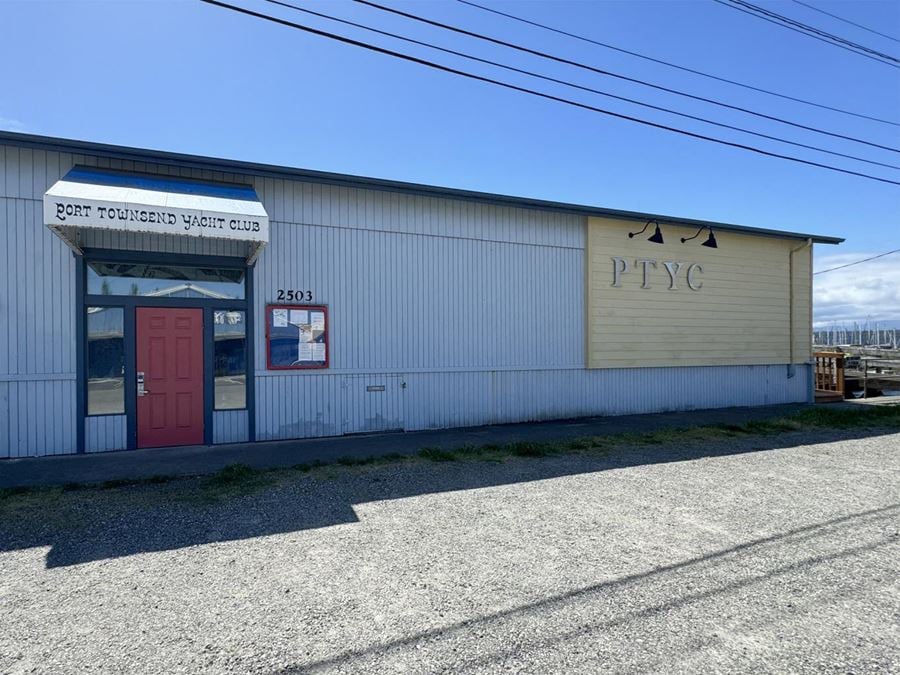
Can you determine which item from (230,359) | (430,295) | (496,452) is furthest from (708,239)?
(230,359)

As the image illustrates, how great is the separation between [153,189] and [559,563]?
7.40m

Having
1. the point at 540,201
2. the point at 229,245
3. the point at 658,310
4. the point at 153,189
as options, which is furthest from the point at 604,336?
the point at 153,189

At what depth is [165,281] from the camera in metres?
8.74

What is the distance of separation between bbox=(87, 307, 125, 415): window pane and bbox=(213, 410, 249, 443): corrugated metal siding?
1394 mm

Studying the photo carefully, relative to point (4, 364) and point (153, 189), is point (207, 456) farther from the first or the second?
point (153, 189)

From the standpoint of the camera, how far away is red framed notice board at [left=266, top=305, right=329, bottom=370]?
30.5 feet

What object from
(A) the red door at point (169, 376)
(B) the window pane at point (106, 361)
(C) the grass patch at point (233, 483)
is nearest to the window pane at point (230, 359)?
(A) the red door at point (169, 376)

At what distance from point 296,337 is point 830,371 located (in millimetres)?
17010

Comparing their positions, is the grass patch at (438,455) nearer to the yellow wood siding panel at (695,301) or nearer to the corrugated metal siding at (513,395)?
the corrugated metal siding at (513,395)

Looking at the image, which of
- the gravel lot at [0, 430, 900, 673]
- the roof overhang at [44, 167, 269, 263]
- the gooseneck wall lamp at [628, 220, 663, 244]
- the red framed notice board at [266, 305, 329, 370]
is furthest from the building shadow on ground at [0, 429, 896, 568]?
the gooseneck wall lamp at [628, 220, 663, 244]

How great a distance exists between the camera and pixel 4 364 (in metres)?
7.87

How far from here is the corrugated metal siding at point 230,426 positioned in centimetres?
897

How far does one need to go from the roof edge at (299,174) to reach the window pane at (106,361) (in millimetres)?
2368

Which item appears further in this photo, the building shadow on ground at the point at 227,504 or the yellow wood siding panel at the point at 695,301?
the yellow wood siding panel at the point at 695,301
